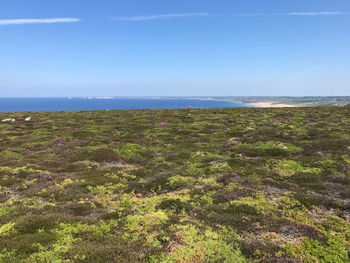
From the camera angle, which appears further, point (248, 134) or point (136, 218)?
point (248, 134)

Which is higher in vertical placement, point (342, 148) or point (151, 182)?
point (342, 148)

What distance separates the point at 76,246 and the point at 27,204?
622cm

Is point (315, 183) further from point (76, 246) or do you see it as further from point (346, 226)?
point (76, 246)

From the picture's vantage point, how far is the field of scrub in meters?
8.41

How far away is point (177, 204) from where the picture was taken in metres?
12.6

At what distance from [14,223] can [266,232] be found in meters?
12.3

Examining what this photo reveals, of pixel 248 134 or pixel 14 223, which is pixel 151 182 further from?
pixel 248 134

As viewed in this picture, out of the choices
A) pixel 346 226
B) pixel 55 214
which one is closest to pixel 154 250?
pixel 55 214

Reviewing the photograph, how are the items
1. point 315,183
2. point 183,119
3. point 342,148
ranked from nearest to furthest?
point 315,183, point 342,148, point 183,119

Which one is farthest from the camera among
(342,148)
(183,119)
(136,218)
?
(183,119)

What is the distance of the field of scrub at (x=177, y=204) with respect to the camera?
841 cm

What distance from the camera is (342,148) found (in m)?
22.7

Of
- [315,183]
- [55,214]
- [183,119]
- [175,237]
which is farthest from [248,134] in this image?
[55,214]

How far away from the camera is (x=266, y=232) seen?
386 inches
